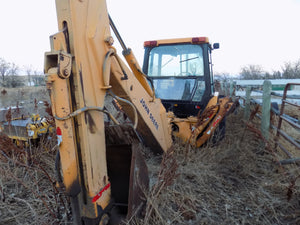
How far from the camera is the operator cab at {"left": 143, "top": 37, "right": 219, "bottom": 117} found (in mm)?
4246

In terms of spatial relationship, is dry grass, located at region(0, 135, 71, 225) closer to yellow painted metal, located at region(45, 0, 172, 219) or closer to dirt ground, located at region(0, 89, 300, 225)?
dirt ground, located at region(0, 89, 300, 225)

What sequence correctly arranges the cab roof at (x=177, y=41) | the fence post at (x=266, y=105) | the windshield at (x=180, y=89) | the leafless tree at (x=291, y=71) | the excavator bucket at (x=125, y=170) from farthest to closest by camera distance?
the leafless tree at (x=291, y=71)
the windshield at (x=180, y=89)
the cab roof at (x=177, y=41)
the fence post at (x=266, y=105)
the excavator bucket at (x=125, y=170)

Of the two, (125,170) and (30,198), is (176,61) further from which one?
(30,198)

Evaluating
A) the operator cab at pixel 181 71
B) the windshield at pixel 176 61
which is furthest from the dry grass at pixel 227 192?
the windshield at pixel 176 61

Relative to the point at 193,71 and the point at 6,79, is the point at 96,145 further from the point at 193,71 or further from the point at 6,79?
the point at 6,79

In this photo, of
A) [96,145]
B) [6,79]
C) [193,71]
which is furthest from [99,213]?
[6,79]

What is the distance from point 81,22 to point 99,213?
1.50m

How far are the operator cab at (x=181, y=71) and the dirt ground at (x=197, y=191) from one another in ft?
3.27

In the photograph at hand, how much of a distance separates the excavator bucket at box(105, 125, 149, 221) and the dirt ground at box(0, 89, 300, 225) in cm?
14

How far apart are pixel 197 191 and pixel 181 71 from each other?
99.2 inches

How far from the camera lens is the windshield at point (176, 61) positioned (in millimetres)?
4332

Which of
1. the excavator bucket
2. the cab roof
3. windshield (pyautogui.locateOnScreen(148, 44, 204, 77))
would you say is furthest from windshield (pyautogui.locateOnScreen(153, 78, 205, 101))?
the excavator bucket

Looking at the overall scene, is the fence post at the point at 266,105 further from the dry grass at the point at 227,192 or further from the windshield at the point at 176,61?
the windshield at the point at 176,61

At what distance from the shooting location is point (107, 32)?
189cm
